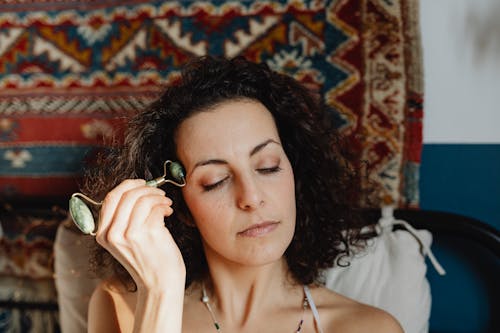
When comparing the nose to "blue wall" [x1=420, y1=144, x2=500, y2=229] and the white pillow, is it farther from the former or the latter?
"blue wall" [x1=420, y1=144, x2=500, y2=229]

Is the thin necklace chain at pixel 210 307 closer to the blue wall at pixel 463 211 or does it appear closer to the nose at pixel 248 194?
the nose at pixel 248 194

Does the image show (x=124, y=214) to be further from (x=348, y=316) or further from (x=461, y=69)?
(x=461, y=69)

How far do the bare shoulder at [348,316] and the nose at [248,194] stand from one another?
349 millimetres

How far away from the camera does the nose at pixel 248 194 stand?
1.07 meters

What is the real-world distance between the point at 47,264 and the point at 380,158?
3.70 feet

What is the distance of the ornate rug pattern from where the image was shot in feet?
4.72

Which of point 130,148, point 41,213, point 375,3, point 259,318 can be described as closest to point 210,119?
point 130,148

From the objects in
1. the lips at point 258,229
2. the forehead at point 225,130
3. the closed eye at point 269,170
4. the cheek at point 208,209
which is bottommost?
the lips at point 258,229

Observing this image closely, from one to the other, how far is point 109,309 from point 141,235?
498 mm

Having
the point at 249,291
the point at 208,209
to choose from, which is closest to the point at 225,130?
the point at 208,209

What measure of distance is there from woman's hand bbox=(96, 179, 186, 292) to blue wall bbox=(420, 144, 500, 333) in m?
0.81

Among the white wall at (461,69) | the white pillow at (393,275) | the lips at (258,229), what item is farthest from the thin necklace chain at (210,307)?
the white wall at (461,69)

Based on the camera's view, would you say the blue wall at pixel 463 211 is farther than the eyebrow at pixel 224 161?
Yes

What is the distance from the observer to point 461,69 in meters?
1.40
